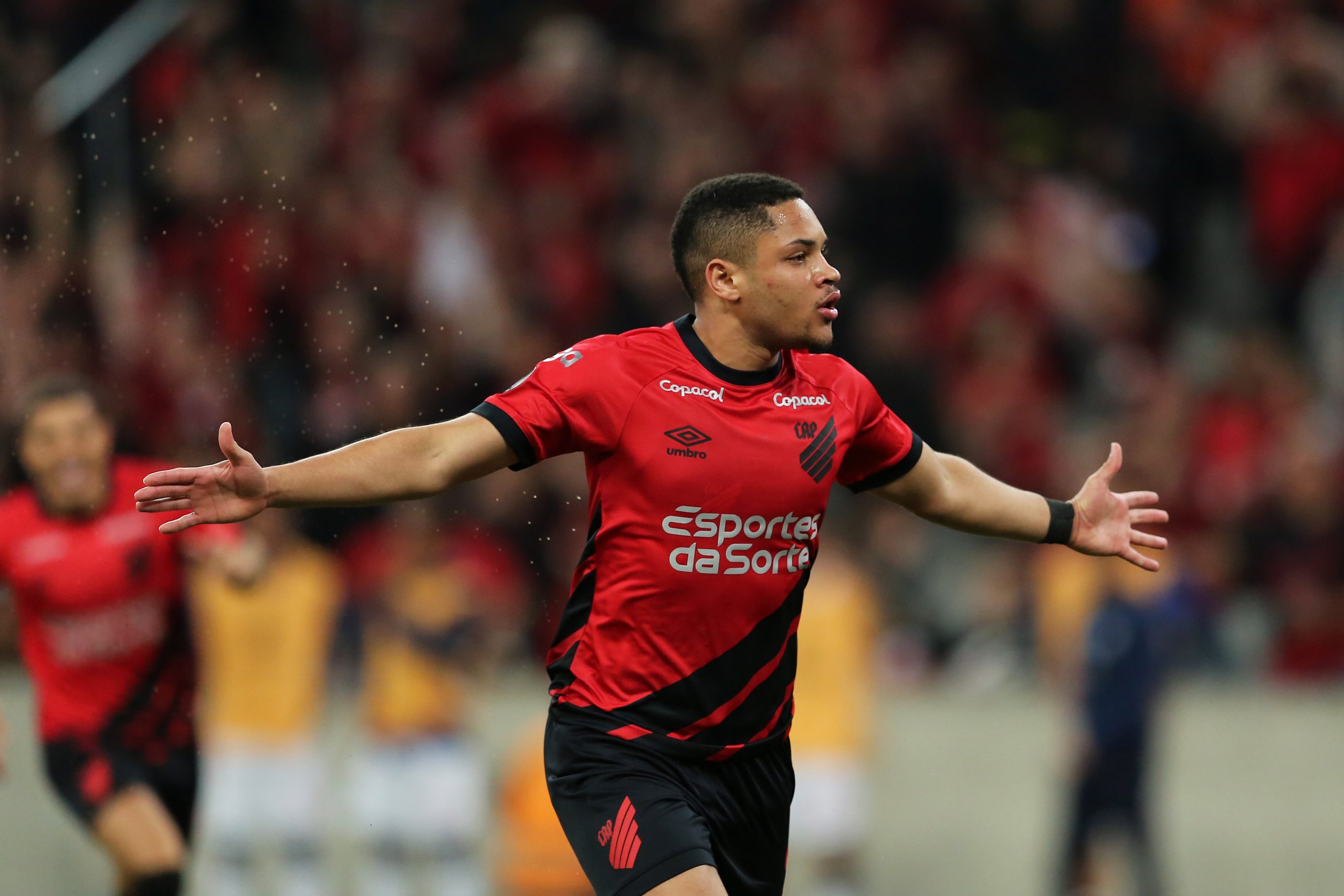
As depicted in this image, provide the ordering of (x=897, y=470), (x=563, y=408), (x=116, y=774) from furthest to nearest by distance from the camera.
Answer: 1. (x=116, y=774)
2. (x=897, y=470)
3. (x=563, y=408)

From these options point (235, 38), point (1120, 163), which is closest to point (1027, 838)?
point (1120, 163)

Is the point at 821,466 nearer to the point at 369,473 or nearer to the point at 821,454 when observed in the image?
the point at 821,454

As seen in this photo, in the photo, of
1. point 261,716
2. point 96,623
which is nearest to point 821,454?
point 96,623

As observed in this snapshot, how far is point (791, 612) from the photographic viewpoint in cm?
516

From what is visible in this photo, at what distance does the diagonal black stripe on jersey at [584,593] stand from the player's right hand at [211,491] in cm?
90

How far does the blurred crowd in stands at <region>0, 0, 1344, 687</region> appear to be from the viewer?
37.1 ft

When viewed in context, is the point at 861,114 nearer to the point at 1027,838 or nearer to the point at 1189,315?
the point at 1189,315

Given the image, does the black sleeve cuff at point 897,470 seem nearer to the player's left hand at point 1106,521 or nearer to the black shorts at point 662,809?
the player's left hand at point 1106,521

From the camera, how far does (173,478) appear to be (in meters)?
4.59

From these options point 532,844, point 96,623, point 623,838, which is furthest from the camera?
point 532,844

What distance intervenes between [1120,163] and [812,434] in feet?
27.6

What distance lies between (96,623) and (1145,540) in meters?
3.97

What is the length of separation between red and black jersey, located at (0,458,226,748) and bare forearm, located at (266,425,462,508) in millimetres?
2730

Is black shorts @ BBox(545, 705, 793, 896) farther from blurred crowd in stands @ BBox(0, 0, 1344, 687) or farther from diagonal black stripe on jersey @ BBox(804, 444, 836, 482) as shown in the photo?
blurred crowd in stands @ BBox(0, 0, 1344, 687)
